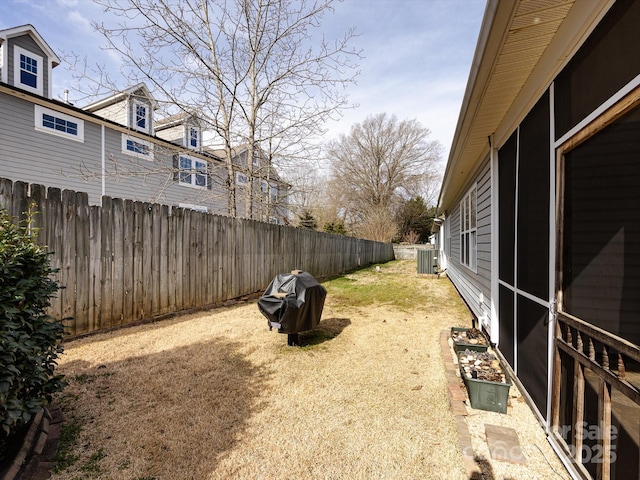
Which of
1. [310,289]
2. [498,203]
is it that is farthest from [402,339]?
[498,203]

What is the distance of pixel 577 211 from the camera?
6.97 feet

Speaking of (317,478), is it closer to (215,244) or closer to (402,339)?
(402,339)

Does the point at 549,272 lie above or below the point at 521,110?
below

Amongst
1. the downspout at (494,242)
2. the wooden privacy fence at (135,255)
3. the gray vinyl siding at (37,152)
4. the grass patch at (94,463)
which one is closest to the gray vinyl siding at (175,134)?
the gray vinyl siding at (37,152)

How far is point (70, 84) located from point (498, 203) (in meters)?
8.92

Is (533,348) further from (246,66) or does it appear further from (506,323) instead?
(246,66)

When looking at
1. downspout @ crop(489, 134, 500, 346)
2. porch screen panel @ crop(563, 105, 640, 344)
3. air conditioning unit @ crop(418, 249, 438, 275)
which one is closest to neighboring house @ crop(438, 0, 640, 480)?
porch screen panel @ crop(563, 105, 640, 344)

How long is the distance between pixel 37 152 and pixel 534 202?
12.9m

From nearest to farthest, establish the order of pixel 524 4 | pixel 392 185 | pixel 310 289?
pixel 524 4 < pixel 310 289 < pixel 392 185

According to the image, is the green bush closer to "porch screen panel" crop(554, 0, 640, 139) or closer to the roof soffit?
the roof soffit

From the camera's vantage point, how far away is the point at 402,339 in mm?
4789

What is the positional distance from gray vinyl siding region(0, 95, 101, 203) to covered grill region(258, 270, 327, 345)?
7.24 metres

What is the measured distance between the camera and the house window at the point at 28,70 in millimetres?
9477

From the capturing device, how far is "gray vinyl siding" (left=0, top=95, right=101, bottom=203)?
893cm
